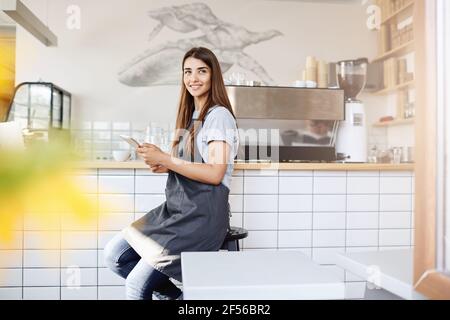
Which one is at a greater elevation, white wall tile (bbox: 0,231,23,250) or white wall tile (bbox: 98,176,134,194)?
white wall tile (bbox: 98,176,134,194)

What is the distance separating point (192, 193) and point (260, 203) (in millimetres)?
740

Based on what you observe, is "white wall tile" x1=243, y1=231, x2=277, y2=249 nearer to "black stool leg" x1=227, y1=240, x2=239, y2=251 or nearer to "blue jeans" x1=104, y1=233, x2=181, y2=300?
"black stool leg" x1=227, y1=240, x2=239, y2=251

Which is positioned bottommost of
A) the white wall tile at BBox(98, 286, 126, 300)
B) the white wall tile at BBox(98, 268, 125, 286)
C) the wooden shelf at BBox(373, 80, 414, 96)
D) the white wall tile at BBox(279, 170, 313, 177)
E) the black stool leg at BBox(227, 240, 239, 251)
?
the white wall tile at BBox(98, 286, 126, 300)

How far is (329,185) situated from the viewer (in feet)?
7.32

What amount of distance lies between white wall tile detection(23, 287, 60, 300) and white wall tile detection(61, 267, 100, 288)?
0.05 m

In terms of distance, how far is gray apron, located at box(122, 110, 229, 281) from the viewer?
57.7 inches

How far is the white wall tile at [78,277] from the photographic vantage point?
2074 mm

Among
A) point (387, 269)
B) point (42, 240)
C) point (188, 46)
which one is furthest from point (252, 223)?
point (188, 46)

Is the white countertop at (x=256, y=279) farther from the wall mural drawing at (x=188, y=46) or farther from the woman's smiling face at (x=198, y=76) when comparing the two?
the wall mural drawing at (x=188, y=46)

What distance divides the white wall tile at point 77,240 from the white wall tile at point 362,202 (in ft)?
4.22

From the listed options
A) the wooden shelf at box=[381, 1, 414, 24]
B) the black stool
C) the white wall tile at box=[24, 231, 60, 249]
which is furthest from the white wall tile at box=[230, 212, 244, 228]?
the wooden shelf at box=[381, 1, 414, 24]
